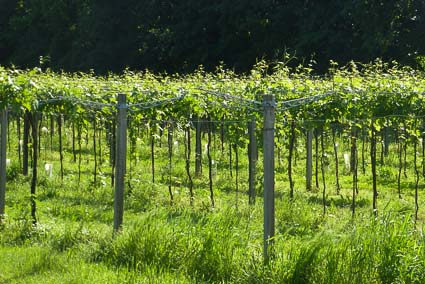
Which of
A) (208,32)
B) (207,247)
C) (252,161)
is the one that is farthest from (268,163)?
(208,32)

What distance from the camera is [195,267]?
7211mm

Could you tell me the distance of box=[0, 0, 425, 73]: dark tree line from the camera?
33156 millimetres

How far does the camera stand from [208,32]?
131 ft

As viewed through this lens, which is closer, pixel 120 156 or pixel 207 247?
pixel 207 247

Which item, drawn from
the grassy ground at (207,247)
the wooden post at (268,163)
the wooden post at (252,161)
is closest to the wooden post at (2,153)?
the grassy ground at (207,247)

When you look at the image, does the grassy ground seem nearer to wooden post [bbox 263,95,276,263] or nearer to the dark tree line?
wooden post [bbox 263,95,276,263]

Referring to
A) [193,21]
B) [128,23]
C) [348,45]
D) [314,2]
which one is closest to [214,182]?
[348,45]

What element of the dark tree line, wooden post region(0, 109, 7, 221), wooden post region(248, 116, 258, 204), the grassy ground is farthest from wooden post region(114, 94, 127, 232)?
the dark tree line

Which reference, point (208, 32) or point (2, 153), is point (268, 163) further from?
point (208, 32)

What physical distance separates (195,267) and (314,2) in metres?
31.0

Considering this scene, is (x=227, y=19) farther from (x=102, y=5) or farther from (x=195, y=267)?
(x=195, y=267)

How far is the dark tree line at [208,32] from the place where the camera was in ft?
109

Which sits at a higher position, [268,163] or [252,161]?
[268,163]

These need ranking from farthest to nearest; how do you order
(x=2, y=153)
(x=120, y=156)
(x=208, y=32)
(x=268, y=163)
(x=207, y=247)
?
(x=208, y=32) < (x=2, y=153) < (x=120, y=156) < (x=207, y=247) < (x=268, y=163)
